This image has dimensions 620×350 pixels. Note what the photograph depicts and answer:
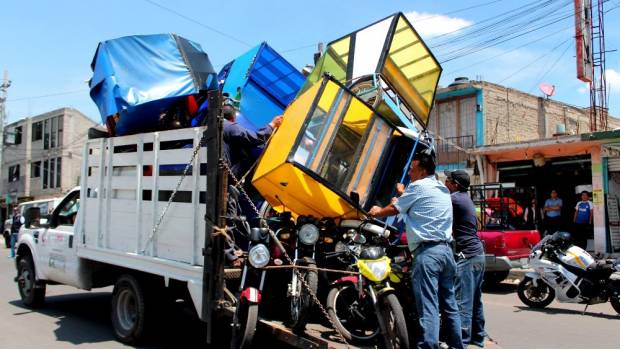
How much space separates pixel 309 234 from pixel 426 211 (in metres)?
1.16

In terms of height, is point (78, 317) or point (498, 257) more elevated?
point (498, 257)

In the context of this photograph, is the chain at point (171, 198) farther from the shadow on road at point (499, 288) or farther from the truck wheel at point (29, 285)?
the shadow on road at point (499, 288)

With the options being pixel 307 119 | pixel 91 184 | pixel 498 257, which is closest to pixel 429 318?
pixel 307 119

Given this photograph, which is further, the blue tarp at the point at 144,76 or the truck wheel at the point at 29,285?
the truck wheel at the point at 29,285

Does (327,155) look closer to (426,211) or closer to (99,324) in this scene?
(426,211)

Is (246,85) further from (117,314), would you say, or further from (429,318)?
(429,318)

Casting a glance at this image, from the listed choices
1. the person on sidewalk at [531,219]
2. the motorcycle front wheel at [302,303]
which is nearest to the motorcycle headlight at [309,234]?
the motorcycle front wheel at [302,303]

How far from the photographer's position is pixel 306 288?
4.49 metres

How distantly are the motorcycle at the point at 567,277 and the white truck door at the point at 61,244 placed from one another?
7.06 metres

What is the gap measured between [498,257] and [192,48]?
22.4 ft

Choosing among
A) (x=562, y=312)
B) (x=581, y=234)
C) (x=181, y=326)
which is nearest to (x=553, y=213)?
(x=581, y=234)

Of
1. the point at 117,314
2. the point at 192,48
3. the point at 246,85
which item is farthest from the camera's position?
the point at 246,85

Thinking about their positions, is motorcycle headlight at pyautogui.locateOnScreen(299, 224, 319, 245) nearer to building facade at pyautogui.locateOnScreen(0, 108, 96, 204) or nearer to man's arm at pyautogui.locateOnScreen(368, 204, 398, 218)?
man's arm at pyautogui.locateOnScreen(368, 204, 398, 218)

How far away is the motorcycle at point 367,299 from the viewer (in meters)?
4.12
